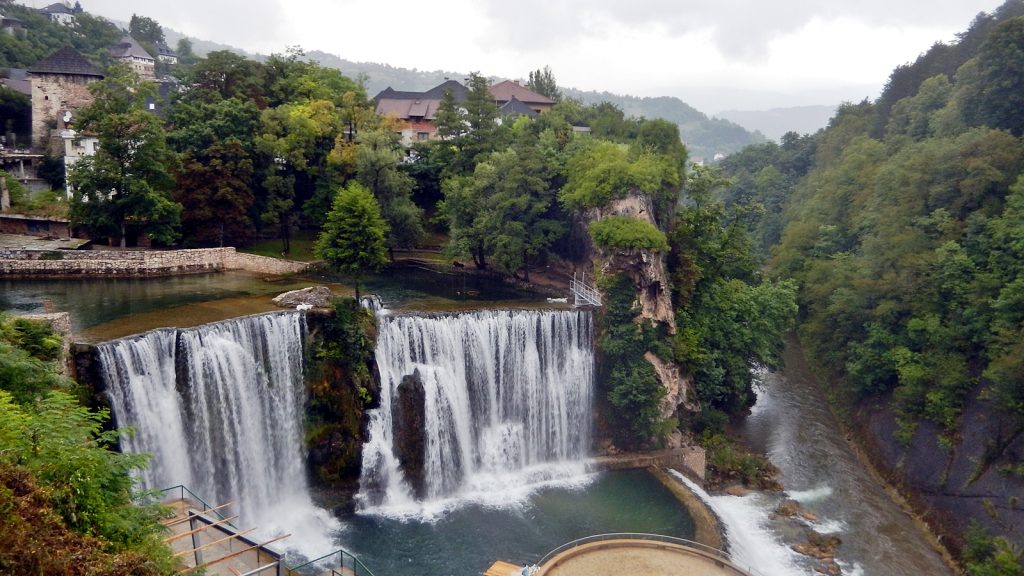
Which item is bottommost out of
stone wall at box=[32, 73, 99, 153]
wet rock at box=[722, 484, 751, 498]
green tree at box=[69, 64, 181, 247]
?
wet rock at box=[722, 484, 751, 498]

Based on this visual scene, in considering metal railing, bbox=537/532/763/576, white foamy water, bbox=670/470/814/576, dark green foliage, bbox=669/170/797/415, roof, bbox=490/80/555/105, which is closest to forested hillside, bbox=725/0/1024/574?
dark green foliage, bbox=669/170/797/415

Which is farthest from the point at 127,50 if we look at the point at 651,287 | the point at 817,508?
the point at 817,508

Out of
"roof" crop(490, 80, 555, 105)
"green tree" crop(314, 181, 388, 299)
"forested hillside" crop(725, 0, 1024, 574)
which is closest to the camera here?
"forested hillside" crop(725, 0, 1024, 574)

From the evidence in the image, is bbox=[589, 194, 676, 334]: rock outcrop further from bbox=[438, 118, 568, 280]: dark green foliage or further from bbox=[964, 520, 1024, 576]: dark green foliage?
bbox=[964, 520, 1024, 576]: dark green foliage

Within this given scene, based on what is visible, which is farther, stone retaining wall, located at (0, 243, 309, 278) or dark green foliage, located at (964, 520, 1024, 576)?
stone retaining wall, located at (0, 243, 309, 278)

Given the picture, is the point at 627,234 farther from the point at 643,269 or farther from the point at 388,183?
the point at 388,183

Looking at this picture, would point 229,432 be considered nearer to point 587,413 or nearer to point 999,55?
point 587,413
